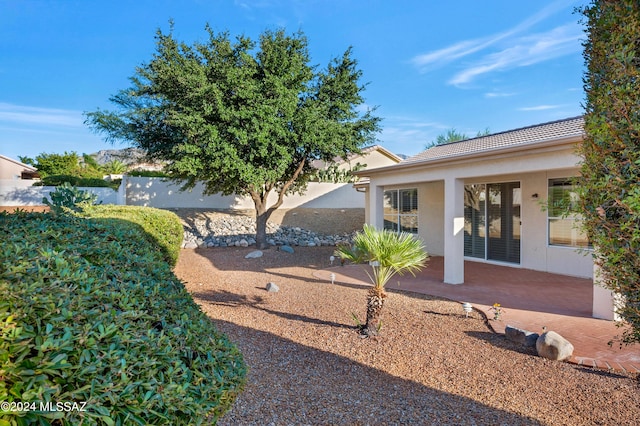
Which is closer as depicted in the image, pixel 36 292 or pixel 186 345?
pixel 36 292

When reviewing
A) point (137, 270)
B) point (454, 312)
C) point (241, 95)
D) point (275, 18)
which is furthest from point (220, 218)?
point (137, 270)

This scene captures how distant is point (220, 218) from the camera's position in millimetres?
20953

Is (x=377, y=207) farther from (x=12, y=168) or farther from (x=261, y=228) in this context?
(x=12, y=168)

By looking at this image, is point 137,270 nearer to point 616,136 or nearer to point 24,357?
point 24,357

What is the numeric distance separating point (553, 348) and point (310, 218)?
18.2 metres

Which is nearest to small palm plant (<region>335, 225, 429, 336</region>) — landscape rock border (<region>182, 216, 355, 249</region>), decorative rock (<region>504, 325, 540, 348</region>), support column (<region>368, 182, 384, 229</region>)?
decorative rock (<region>504, 325, 540, 348</region>)

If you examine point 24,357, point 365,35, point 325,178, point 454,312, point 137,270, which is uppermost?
point 365,35

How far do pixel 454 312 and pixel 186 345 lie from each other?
6.10 meters

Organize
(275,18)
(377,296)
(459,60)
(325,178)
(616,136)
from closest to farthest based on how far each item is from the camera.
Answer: (616,136), (377,296), (275,18), (459,60), (325,178)

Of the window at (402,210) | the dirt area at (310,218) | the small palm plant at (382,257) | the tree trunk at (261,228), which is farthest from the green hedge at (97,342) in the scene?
the dirt area at (310,218)

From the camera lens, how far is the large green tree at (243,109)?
1301 centimetres

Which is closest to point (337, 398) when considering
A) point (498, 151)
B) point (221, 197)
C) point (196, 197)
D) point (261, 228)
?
point (498, 151)

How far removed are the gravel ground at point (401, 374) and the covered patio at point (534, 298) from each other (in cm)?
56

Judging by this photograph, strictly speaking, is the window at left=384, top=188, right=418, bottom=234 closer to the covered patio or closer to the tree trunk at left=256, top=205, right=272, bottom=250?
the covered patio
